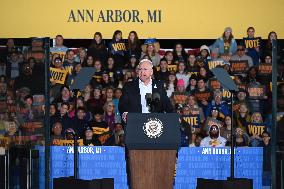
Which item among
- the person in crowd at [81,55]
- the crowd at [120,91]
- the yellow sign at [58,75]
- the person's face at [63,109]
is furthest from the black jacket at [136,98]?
the person in crowd at [81,55]

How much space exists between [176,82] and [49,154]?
424 cm

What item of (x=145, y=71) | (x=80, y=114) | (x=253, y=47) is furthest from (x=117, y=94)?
(x=145, y=71)

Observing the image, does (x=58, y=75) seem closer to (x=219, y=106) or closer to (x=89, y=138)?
(x=89, y=138)

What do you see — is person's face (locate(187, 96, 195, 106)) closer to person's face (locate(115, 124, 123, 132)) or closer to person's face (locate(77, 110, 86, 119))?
person's face (locate(115, 124, 123, 132))

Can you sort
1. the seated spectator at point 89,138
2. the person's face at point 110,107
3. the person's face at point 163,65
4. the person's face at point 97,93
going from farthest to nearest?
the person's face at point 163,65, the person's face at point 97,93, the person's face at point 110,107, the seated spectator at point 89,138

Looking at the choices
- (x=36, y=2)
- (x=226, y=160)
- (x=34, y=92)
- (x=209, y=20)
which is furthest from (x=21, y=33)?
(x=226, y=160)

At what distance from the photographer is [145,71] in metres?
10.3

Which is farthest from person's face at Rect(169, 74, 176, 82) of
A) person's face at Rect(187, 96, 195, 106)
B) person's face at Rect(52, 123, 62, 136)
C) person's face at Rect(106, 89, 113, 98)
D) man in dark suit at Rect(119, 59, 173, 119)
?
man in dark suit at Rect(119, 59, 173, 119)

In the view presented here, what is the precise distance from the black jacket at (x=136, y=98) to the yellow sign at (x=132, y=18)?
7670 mm

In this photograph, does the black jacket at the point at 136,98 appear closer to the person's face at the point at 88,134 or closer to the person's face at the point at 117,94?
the person's face at the point at 88,134

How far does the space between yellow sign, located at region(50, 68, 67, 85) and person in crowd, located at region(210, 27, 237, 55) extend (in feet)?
8.60

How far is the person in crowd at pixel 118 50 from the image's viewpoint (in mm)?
15938

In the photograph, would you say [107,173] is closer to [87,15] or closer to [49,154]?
[49,154]

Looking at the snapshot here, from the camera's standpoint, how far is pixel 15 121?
1205cm
